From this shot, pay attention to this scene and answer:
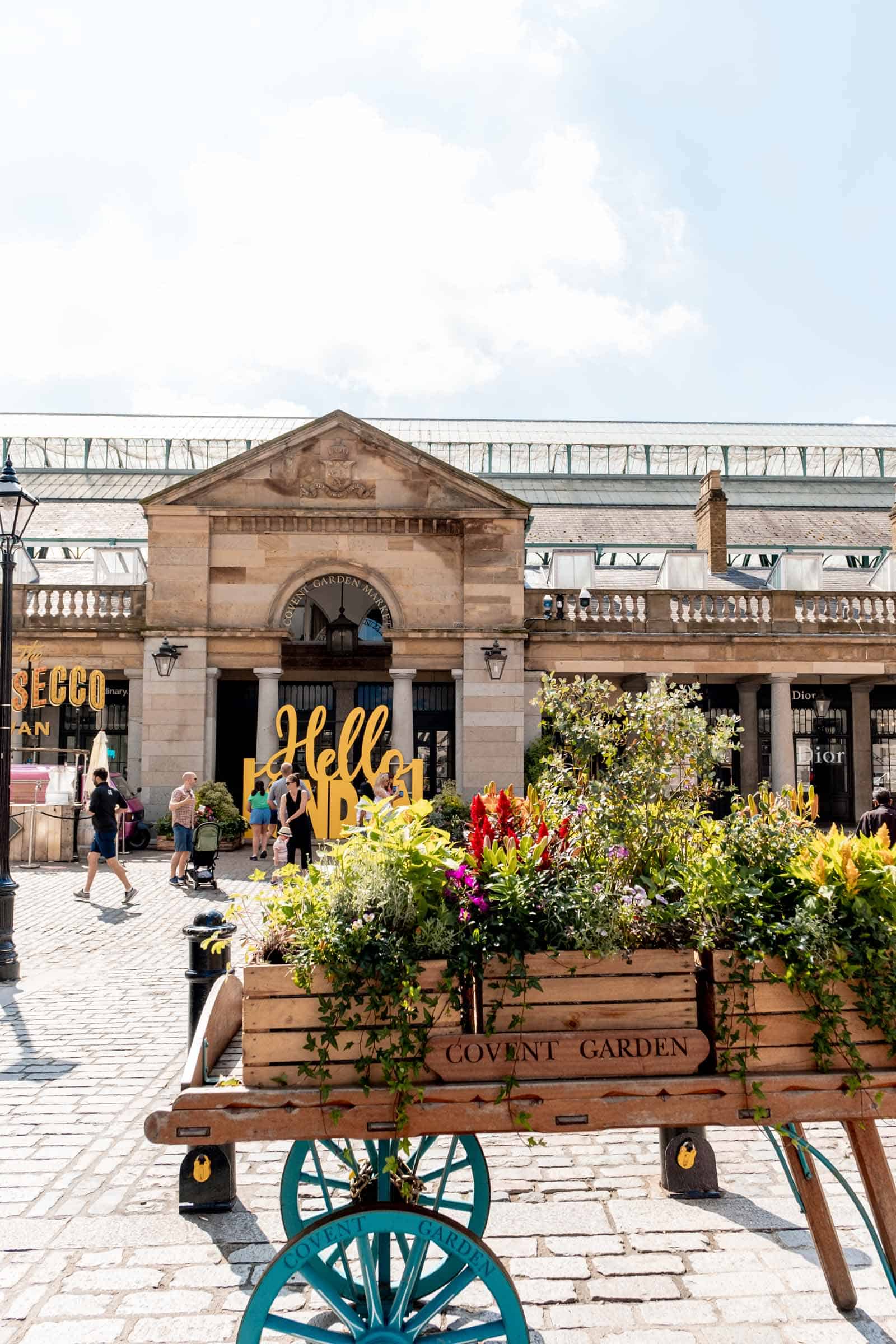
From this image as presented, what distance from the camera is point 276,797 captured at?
18375 mm

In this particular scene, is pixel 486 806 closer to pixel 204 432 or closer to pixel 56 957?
pixel 56 957

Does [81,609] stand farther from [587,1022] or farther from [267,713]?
[587,1022]

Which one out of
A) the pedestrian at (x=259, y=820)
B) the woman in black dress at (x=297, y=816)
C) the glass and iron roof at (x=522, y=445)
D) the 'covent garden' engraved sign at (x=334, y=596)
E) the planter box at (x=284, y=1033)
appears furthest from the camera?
the glass and iron roof at (x=522, y=445)

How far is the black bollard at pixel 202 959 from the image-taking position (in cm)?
550

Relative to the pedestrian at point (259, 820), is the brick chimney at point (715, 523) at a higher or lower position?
higher

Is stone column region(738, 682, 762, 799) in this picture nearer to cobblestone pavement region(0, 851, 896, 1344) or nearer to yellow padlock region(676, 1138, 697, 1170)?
cobblestone pavement region(0, 851, 896, 1344)

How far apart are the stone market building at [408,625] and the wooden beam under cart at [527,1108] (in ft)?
57.5

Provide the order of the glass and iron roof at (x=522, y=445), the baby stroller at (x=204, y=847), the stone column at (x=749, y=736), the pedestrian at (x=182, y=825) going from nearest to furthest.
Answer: the baby stroller at (x=204, y=847)
the pedestrian at (x=182, y=825)
the stone column at (x=749, y=736)
the glass and iron roof at (x=522, y=445)

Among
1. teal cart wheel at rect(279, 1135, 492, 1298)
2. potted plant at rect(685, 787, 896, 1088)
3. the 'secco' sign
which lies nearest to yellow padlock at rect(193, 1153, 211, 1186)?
teal cart wheel at rect(279, 1135, 492, 1298)

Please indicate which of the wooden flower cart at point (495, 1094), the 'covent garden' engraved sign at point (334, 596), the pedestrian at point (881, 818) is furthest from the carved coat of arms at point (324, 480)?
the wooden flower cart at point (495, 1094)

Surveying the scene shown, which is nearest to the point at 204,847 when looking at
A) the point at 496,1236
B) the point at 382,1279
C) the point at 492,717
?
the point at 492,717

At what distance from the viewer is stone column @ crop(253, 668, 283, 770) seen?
21.3 meters

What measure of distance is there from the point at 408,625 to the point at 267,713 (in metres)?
3.74

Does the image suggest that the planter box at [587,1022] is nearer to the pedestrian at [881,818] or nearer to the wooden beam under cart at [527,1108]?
the wooden beam under cart at [527,1108]
